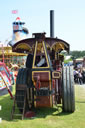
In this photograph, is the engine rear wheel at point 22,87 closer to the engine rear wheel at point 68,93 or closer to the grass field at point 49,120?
the grass field at point 49,120

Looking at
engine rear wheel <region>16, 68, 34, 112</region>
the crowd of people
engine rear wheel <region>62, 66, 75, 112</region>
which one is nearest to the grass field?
Result: engine rear wheel <region>62, 66, 75, 112</region>

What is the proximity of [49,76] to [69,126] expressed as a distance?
1409 mm

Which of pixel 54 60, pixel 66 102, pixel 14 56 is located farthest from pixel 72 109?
pixel 14 56

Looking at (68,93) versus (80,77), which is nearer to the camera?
(68,93)

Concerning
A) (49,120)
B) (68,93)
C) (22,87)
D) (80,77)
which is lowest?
(80,77)

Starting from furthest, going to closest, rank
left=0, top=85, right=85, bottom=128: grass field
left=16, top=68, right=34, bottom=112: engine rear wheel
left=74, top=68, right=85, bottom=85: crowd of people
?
left=74, top=68, right=85, bottom=85: crowd of people → left=16, top=68, right=34, bottom=112: engine rear wheel → left=0, top=85, right=85, bottom=128: grass field

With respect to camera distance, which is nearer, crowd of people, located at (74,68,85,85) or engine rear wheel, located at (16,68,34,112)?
engine rear wheel, located at (16,68,34,112)

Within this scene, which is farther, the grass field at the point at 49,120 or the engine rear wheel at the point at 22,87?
the engine rear wheel at the point at 22,87

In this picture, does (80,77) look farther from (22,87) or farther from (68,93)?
(22,87)

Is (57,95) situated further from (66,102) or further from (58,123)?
(58,123)

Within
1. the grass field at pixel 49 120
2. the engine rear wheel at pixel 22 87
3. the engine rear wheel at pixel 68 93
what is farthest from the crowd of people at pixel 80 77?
the engine rear wheel at pixel 22 87

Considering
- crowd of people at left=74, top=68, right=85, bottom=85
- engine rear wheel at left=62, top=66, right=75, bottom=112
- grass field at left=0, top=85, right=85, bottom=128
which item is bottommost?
crowd of people at left=74, top=68, right=85, bottom=85

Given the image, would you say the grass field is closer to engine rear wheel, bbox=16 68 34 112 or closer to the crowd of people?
engine rear wheel, bbox=16 68 34 112

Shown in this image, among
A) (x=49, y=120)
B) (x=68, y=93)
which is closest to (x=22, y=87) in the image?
(x=49, y=120)
